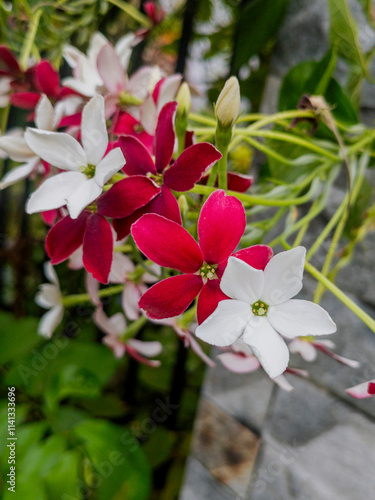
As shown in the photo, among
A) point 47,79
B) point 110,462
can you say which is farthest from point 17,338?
point 47,79

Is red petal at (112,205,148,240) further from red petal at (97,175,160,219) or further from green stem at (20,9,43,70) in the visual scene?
green stem at (20,9,43,70)

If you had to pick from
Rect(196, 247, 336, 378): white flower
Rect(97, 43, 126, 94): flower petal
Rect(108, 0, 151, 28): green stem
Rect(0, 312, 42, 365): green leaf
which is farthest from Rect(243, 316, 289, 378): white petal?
Rect(0, 312, 42, 365): green leaf

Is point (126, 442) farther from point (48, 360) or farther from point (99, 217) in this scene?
point (99, 217)

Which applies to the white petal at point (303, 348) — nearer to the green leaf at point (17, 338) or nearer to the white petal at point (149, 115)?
the white petal at point (149, 115)

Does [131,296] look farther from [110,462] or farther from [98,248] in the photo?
[110,462]

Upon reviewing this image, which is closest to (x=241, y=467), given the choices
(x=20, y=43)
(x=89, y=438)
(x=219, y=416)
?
(x=219, y=416)

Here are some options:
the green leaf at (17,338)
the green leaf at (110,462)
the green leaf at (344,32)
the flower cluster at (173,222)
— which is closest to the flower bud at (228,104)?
the flower cluster at (173,222)
